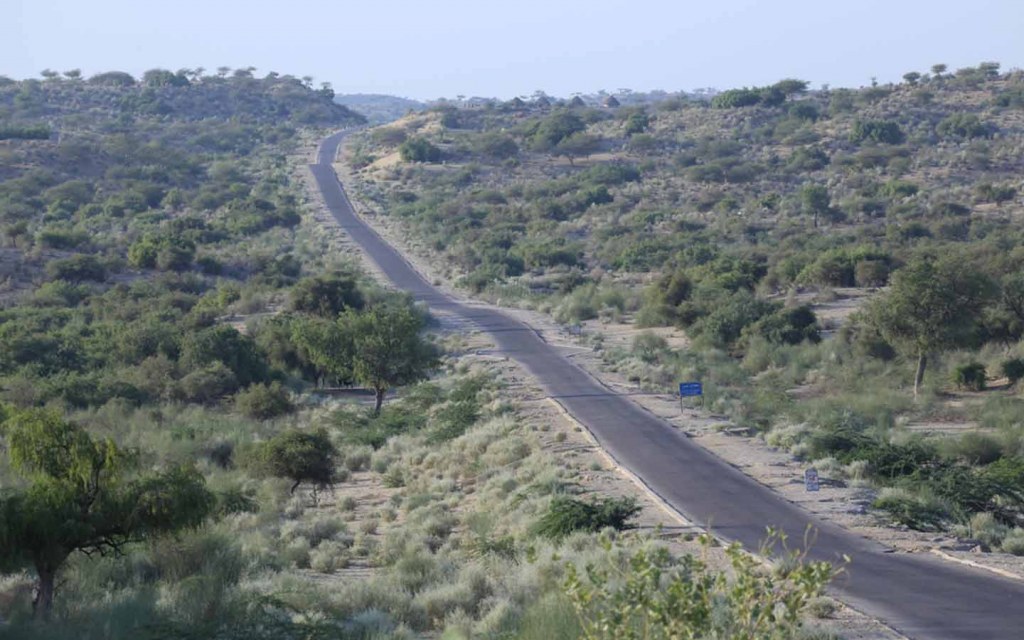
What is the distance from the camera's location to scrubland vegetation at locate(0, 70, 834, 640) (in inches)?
468

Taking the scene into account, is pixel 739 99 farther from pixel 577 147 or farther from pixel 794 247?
pixel 794 247

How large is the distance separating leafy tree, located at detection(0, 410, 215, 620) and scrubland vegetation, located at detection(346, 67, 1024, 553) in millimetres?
9909

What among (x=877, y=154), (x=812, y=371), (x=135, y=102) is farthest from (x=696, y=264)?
(x=135, y=102)

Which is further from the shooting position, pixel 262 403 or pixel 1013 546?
pixel 262 403

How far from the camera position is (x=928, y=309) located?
106 ft

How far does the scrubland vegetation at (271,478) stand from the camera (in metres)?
11.9

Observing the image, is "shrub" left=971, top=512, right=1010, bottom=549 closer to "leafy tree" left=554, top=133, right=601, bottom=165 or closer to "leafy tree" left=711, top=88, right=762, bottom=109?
"leafy tree" left=554, top=133, right=601, bottom=165

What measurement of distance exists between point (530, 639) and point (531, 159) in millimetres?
97177

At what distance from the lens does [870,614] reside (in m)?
12.8

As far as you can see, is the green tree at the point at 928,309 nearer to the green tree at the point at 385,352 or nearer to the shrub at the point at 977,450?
the shrub at the point at 977,450

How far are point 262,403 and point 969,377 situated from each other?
17698mm

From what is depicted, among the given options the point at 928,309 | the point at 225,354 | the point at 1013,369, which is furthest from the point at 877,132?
the point at 225,354

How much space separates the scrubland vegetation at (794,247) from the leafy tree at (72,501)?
9.91 metres

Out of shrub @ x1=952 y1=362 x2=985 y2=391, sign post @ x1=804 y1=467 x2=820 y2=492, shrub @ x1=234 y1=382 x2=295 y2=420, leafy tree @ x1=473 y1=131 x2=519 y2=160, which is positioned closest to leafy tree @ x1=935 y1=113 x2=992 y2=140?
leafy tree @ x1=473 y1=131 x2=519 y2=160
